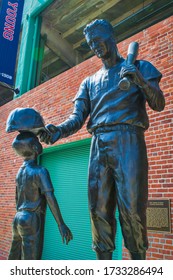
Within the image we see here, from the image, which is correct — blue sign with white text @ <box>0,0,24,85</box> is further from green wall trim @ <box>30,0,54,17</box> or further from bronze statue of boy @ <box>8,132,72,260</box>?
bronze statue of boy @ <box>8,132,72,260</box>

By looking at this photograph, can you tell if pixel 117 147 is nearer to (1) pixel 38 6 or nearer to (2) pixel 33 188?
(2) pixel 33 188

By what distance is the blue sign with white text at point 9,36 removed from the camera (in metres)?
8.84

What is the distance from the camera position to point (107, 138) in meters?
2.14

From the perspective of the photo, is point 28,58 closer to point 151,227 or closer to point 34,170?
point 151,227

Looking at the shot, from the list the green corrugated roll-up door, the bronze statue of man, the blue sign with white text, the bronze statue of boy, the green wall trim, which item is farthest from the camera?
the green wall trim

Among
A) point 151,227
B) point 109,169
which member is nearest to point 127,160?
point 109,169

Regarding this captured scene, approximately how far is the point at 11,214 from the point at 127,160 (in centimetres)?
666

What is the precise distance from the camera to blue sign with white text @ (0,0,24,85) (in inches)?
348

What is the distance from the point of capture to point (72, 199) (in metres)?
6.70

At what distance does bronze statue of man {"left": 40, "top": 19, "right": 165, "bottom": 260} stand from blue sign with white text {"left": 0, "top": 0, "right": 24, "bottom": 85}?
715 centimetres

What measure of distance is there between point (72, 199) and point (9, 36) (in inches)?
203

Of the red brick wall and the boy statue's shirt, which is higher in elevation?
the red brick wall

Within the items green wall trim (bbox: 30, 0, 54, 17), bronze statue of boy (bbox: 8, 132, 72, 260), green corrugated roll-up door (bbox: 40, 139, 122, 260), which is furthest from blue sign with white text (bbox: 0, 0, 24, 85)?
bronze statue of boy (bbox: 8, 132, 72, 260)

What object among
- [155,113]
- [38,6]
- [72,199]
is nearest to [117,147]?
[155,113]
